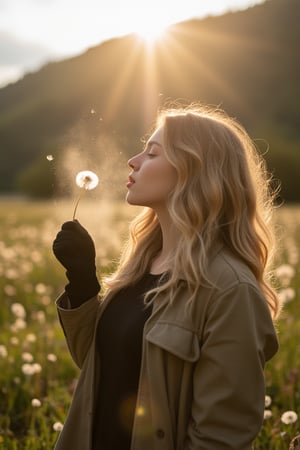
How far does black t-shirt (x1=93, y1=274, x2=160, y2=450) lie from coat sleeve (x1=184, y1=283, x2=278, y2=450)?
0.94ft

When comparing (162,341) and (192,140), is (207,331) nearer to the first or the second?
(162,341)

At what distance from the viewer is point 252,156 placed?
111 inches

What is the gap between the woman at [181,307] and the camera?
7.62ft

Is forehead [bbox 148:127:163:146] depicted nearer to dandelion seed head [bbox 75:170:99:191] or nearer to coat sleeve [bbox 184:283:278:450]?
dandelion seed head [bbox 75:170:99:191]

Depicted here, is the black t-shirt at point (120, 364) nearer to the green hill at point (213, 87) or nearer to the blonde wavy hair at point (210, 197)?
the blonde wavy hair at point (210, 197)

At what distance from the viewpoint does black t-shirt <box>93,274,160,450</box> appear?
101 inches

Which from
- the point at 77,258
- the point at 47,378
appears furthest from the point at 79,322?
the point at 47,378

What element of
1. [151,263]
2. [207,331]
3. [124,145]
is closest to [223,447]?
[207,331]

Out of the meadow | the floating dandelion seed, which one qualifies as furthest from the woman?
the meadow

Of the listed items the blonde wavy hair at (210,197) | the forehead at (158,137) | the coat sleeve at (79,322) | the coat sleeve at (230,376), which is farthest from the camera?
the coat sleeve at (79,322)

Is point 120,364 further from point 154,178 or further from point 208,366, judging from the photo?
point 154,178

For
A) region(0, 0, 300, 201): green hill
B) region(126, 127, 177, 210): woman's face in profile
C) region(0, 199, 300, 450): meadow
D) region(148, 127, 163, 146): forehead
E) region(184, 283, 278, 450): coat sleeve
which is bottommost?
region(0, 199, 300, 450): meadow

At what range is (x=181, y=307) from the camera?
2.43m

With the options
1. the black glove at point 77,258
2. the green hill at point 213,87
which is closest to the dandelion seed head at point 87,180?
the black glove at point 77,258
